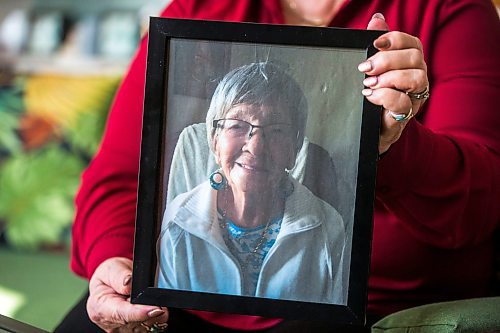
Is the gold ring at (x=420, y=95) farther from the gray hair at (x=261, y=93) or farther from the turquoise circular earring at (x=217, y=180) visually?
the turquoise circular earring at (x=217, y=180)

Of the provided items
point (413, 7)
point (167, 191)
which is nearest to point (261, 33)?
point (167, 191)

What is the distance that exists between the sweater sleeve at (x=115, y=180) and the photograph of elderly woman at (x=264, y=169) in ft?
0.93

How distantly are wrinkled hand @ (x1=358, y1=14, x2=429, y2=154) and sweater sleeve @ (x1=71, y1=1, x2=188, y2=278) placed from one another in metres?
0.43

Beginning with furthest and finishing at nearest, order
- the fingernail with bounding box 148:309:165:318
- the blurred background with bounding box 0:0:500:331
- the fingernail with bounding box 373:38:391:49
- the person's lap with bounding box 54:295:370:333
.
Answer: the blurred background with bounding box 0:0:500:331 → the person's lap with bounding box 54:295:370:333 → the fingernail with bounding box 148:309:165:318 → the fingernail with bounding box 373:38:391:49

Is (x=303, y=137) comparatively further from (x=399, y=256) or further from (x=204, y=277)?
(x=399, y=256)

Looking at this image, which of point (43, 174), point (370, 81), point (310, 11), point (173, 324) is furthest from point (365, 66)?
point (43, 174)

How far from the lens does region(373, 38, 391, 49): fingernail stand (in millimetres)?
778

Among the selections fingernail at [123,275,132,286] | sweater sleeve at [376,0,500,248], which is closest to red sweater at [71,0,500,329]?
sweater sleeve at [376,0,500,248]

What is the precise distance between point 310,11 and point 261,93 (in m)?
0.34

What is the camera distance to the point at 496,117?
1.04m

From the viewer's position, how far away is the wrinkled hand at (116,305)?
2.95 ft

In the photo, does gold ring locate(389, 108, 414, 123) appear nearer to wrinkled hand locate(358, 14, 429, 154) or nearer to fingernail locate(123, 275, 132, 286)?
wrinkled hand locate(358, 14, 429, 154)

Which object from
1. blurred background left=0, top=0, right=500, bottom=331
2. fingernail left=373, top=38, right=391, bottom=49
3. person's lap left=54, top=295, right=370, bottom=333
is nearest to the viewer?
fingernail left=373, top=38, right=391, bottom=49

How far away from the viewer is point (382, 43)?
0.78 metres
